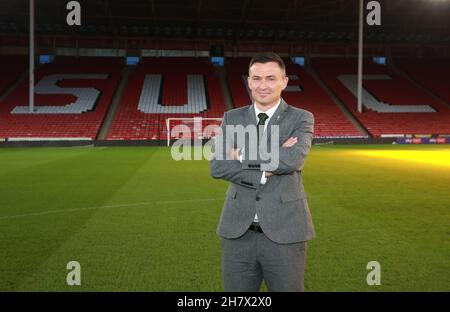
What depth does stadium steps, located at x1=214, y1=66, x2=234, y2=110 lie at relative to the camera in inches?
1372

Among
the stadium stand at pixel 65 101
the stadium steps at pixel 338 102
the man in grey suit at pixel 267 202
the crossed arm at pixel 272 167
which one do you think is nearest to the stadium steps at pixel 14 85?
the stadium stand at pixel 65 101

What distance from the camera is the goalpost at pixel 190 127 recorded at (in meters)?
29.1

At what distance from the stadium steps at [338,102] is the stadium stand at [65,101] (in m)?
17.3

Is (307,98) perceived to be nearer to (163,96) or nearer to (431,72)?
(163,96)

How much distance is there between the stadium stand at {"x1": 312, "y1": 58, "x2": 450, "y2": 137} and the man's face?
30.2 m

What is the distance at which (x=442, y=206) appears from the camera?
828 cm

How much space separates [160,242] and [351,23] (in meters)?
35.2

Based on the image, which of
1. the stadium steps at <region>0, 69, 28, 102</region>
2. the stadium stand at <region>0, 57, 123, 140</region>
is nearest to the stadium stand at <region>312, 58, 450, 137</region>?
the stadium stand at <region>0, 57, 123, 140</region>

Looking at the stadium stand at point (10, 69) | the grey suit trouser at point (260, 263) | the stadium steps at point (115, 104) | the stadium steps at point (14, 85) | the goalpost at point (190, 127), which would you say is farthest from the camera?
the stadium stand at point (10, 69)

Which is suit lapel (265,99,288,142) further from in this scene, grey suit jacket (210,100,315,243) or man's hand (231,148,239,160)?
man's hand (231,148,239,160)

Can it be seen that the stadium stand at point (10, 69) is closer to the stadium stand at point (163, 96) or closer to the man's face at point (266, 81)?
the stadium stand at point (163, 96)

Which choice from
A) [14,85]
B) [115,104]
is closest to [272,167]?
[115,104]

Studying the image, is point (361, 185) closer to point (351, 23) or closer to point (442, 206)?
point (442, 206)
